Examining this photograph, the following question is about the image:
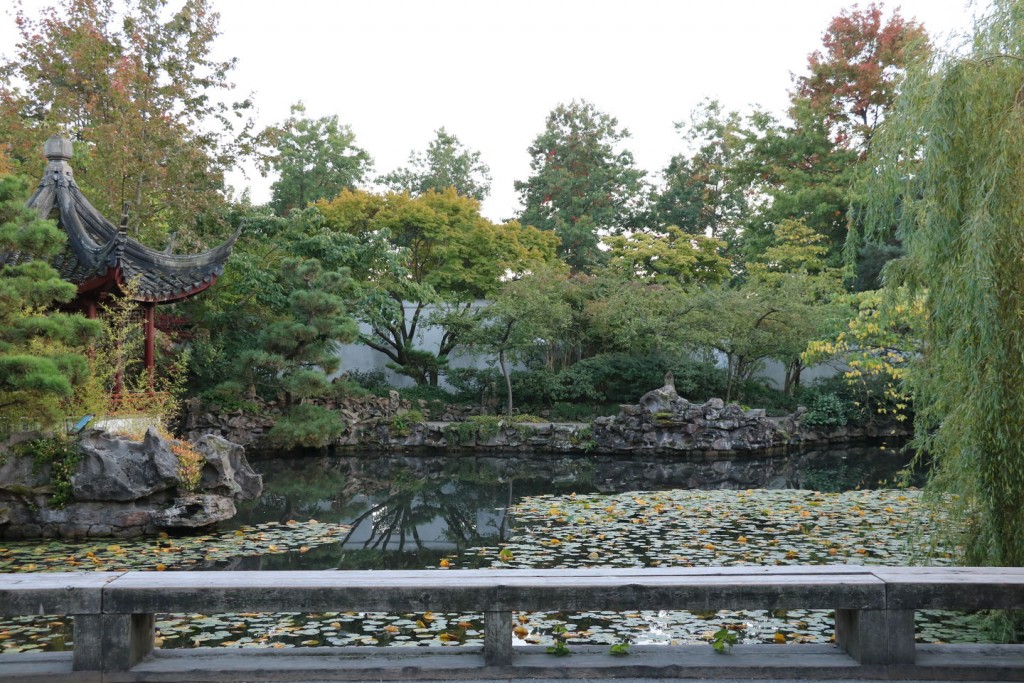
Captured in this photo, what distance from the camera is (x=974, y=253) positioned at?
13.2 ft

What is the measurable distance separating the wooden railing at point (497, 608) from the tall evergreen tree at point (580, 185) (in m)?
22.1

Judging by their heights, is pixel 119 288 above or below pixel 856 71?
below

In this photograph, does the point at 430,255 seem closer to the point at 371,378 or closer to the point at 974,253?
the point at 371,378

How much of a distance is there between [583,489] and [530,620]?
20.2 feet

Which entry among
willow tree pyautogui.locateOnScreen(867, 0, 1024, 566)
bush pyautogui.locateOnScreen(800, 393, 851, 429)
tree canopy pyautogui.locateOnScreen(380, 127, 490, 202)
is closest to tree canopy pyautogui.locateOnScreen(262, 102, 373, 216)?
tree canopy pyautogui.locateOnScreen(380, 127, 490, 202)

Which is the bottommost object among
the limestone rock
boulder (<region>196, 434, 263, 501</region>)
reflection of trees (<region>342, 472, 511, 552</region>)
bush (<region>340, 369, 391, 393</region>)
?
reflection of trees (<region>342, 472, 511, 552</region>)

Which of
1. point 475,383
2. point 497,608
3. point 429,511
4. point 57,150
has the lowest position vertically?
point 429,511

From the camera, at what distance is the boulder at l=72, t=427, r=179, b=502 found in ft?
25.1

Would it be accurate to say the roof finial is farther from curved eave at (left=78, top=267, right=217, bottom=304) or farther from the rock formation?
the rock formation

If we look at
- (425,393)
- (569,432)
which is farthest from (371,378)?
(569,432)

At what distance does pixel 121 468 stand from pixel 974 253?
708 cm

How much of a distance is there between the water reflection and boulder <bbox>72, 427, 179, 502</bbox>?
1043 mm

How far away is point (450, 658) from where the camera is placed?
3.02 m

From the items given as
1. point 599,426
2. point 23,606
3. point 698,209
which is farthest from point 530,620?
point 698,209
